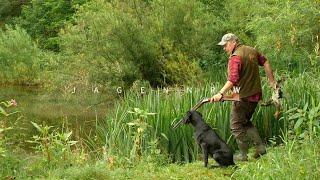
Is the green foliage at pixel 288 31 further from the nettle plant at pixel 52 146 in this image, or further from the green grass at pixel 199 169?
the nettle plant at pixel 52 146

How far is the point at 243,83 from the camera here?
293 inches

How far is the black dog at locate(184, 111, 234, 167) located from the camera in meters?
7.24

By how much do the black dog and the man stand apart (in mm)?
425

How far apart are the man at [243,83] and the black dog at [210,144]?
1.39 feet

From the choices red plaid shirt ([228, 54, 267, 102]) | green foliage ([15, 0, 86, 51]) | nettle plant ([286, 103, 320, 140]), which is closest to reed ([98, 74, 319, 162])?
red plaid shirt ([228, 54, 267, 102])

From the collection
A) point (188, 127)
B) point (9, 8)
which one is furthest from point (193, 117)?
point (9, 8)

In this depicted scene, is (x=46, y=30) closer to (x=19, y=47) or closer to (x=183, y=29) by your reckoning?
(x=19, y=47)

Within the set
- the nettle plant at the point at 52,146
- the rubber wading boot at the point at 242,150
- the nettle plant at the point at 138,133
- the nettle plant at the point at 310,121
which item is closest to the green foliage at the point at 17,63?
the nettle plant at the point at 138,133

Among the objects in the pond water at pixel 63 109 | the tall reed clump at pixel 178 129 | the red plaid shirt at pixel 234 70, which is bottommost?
the pond water at pixel 63 109

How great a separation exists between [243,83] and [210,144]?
0.95 m

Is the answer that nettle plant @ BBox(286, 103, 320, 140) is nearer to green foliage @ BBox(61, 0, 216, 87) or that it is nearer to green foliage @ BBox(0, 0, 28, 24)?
green foliage @ BBox(61, 0, 216, 87)

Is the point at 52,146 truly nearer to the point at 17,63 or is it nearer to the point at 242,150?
the point at 242,150

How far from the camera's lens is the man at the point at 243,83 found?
7.30 m

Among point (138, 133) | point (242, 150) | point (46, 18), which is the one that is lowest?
point (242, 150)
